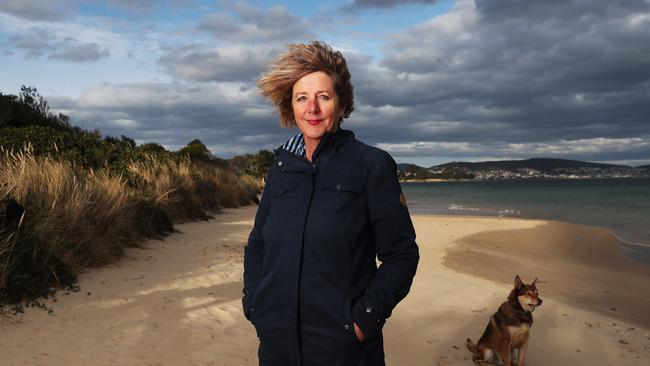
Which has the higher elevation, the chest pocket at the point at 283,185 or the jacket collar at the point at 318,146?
the jacket collar at the point at 318,146

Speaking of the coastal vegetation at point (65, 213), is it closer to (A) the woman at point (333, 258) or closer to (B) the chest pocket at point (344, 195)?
(A) the woman at point (333, 258)

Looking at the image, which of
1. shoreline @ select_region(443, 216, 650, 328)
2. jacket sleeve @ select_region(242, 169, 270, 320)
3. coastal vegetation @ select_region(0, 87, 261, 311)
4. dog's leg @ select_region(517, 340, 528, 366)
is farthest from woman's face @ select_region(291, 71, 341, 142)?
shoreline @ select_region(443, 216, 650, 328)

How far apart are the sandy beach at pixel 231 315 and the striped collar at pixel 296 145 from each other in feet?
9.79

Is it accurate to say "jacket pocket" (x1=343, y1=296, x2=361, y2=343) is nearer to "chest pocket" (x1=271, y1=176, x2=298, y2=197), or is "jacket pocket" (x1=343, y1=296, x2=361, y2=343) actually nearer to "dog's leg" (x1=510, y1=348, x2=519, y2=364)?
"chest pocket" (x1=271, y1=176, x2=298, y2=197)

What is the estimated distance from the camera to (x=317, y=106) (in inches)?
91.0

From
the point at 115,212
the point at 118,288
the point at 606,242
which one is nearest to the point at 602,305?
the point at 118,288

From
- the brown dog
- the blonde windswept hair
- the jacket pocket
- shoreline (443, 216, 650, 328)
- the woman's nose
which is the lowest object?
shoreline (443, 216, 650, 328)

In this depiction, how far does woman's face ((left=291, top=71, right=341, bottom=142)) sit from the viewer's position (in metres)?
2.31

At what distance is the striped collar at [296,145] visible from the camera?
2.39 metres

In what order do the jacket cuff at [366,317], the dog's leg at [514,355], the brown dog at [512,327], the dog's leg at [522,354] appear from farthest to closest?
the dog's leg at [514,355] → the dog's leg at [522,354] → the brown dog at [512,327] → the jacket cuff at [366,317]

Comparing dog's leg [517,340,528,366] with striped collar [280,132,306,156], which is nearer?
striped collar [280,132,306,156]

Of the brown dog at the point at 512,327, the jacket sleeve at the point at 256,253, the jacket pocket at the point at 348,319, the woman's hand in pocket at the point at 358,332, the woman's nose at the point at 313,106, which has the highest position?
the woman's nose at the point at 313,106

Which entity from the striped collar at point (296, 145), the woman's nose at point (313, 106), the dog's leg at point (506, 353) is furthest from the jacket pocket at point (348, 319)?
the dog's leg at point (506, 353)

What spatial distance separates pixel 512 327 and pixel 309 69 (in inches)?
136
